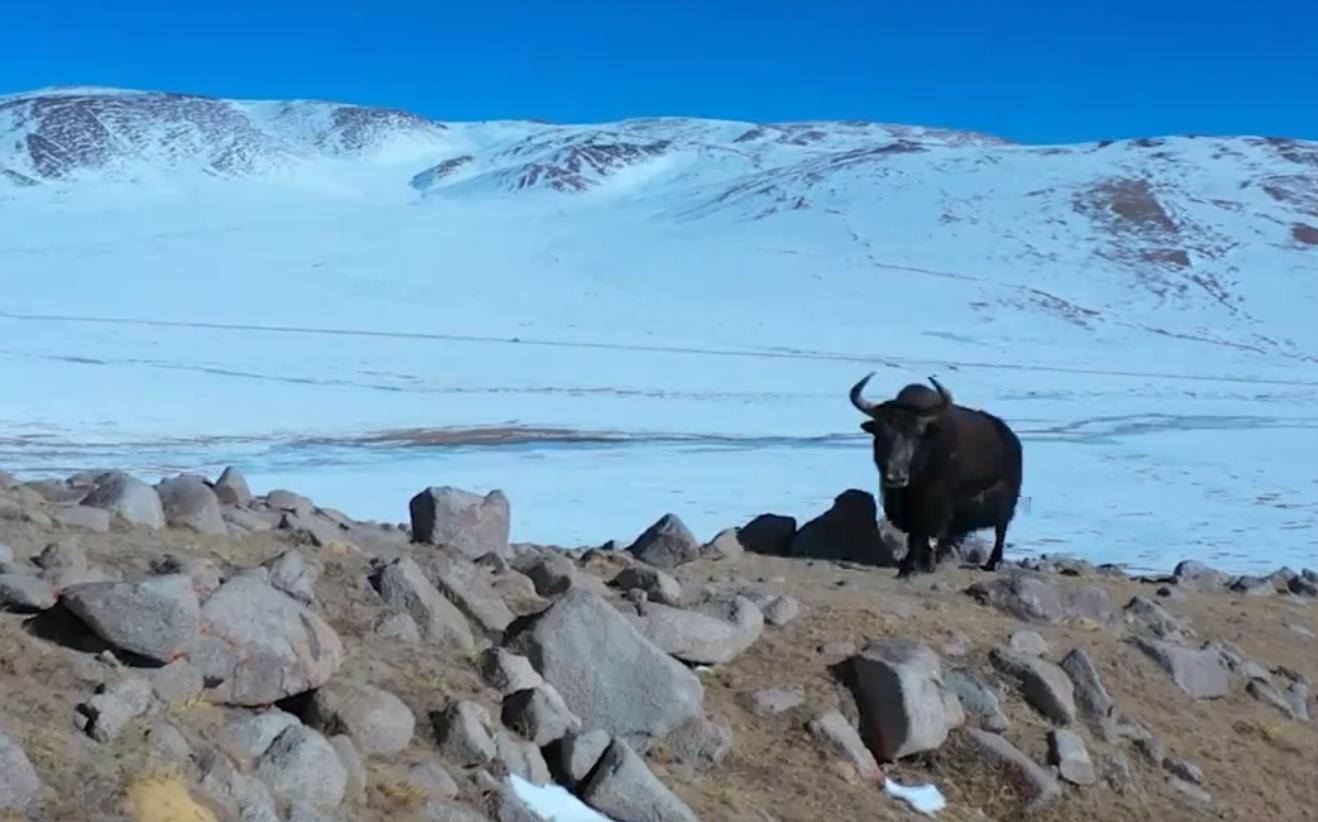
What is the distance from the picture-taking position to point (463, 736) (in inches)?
232

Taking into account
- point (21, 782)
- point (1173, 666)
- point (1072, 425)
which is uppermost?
point (21, 782)

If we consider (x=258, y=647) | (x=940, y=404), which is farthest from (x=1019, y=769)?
(x=940, y=404)

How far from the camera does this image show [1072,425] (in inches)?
1357

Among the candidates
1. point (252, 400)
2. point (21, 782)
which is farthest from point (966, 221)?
point (21, 782)

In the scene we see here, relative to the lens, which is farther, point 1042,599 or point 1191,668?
point 1042,599

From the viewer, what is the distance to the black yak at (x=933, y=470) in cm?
1211

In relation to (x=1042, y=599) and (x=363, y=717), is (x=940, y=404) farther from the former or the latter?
(x=363, y=717)

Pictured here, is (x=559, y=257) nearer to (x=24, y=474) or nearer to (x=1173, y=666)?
(x=24, y=474)

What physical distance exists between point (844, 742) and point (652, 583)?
1.44m

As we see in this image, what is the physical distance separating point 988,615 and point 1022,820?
7.36 ft

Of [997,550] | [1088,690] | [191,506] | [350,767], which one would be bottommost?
[997,550]

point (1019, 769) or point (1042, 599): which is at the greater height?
point (1042, 599)

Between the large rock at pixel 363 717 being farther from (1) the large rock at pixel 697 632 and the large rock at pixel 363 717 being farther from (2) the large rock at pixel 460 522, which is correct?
(2) the large rock at pixel 460 522

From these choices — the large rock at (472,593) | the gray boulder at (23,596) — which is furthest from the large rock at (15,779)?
the large rock at (472,593)
